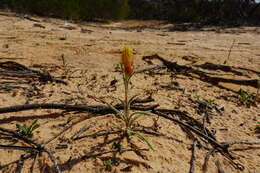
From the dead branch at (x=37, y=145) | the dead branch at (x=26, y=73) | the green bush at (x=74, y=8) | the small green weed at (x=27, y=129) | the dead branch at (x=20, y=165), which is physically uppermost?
the green bush at (x=74, y=8)

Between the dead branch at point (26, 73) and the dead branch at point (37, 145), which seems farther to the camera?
the dead branch at point (26, 73)

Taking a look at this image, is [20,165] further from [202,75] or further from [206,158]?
[202,75]

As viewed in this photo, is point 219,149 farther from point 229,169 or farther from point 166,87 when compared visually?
point 166,87

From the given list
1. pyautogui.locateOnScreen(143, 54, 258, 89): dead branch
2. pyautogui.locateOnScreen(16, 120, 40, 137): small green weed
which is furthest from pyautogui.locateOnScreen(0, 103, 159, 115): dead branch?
pyautogui.locateOnScreen(143, 54, 258, 89): dead branch

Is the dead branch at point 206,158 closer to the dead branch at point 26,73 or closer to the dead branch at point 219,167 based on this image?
the dead branch at point 219,167

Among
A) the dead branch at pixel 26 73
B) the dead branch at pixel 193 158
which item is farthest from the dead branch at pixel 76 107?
the dead branch at pixel 26 73

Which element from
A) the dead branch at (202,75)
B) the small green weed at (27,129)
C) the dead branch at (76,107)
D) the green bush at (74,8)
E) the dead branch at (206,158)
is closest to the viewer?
the dead branch at (206,158)

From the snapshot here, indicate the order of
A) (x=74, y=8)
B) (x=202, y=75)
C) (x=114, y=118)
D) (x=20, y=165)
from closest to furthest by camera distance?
(x=20, y=165) → (x=114, y=118) → (x=202, y=75) → (x=74, y=8)

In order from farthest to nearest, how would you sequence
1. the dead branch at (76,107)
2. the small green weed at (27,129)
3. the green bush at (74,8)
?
the green bush at (74,8)
the dead branch at (76,107)
the small green weed at (27,129)

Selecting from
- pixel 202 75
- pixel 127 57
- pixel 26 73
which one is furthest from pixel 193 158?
pixel 26 73

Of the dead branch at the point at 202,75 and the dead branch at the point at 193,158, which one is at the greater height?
the dead branch at the point at 202,75

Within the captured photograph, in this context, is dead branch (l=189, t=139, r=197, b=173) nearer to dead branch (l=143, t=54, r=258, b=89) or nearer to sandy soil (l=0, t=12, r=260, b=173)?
sandy soil (l=0, t=12, r=260, b=173)
